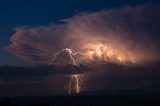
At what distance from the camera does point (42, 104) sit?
13262 centimetres

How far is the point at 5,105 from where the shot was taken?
129 metres

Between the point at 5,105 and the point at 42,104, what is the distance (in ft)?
30.1
